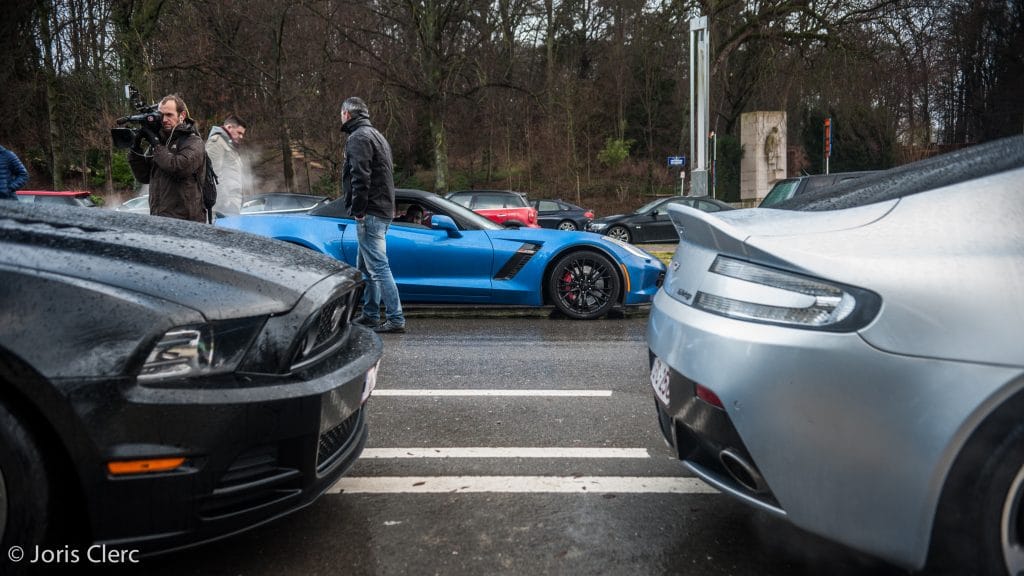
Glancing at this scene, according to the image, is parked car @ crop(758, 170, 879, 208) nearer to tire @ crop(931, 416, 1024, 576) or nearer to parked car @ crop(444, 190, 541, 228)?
tire @ crop(931, 416, 1024, 576)

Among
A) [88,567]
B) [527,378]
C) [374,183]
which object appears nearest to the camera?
[88,567]

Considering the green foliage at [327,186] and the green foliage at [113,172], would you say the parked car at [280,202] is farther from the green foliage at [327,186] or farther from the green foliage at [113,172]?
the green foliage at [113,172]

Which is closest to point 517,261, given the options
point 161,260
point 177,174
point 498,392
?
point 498,392

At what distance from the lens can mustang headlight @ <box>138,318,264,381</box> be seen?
6.80 ft

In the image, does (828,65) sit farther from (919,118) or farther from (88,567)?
(88,567)

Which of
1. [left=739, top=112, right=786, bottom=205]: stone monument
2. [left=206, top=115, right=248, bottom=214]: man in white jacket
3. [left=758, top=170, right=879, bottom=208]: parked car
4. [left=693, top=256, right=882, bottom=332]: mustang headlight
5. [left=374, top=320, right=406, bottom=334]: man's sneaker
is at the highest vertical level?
[left=739, top=112, right=786, bottom=205]: stone monument

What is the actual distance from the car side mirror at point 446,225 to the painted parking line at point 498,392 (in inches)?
107

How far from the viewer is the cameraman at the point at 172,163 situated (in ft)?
18.0

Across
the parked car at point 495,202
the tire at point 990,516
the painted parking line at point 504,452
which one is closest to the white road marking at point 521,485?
the painted parking line at point 504,452

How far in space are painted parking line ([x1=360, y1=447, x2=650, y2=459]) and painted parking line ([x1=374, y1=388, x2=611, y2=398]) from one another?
96 centimetres

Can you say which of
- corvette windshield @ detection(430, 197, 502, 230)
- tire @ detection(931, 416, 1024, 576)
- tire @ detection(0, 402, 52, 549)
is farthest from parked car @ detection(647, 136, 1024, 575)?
corvette windshield @ detection(430, 197, 502, 230)

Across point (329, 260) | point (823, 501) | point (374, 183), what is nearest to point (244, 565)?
point (329, 260)

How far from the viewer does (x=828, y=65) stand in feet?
71.5

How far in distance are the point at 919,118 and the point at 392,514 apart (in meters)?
32.4
